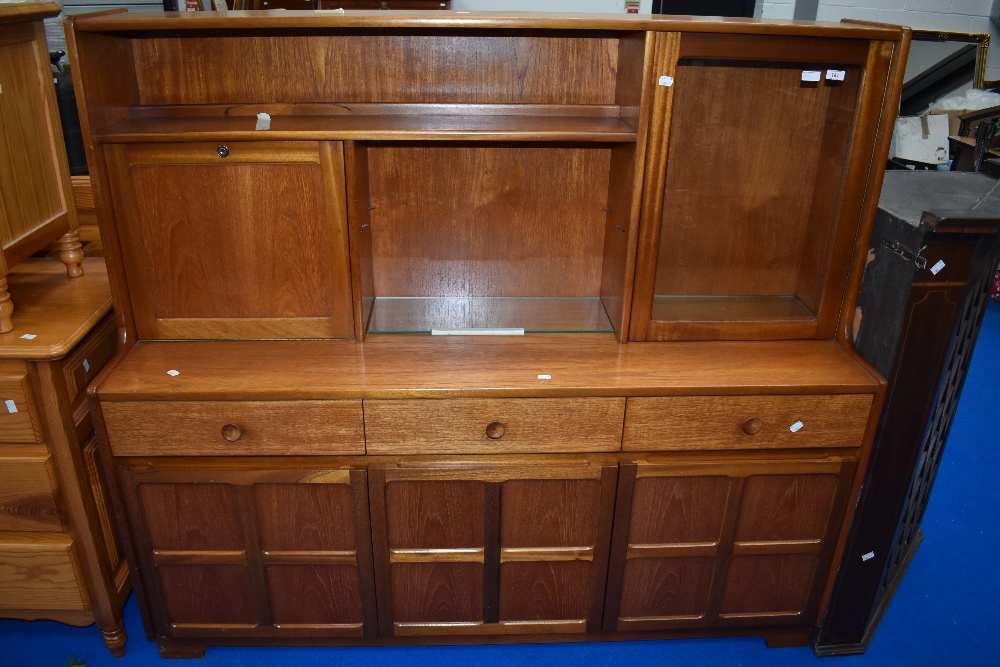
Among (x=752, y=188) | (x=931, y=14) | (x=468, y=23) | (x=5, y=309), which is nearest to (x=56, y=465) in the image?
(x=5, y=309)

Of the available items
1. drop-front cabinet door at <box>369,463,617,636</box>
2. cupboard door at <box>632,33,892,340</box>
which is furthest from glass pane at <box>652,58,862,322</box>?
drop-front cabinet door at <box>369,463,617,636</box>

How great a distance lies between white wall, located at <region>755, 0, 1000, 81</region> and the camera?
407 centimetres

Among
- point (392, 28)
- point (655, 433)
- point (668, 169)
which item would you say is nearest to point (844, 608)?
point (655, 433)

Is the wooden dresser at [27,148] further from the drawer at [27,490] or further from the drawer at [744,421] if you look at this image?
the drawer at [744,421]

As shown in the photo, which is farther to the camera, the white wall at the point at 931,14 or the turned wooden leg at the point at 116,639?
the white wall at the point at 931,14

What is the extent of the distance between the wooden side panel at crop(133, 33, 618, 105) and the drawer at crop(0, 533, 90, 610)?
106 centimetres

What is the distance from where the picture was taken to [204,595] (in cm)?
175

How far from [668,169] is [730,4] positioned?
10.1ft

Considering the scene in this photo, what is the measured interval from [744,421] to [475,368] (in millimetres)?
597

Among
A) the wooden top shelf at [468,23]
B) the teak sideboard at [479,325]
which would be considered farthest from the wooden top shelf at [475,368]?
the wooden top shelf at [468,23]

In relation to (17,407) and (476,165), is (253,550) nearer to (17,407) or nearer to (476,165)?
(17,407)

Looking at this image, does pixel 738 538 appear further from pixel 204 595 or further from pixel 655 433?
pixel 204 595

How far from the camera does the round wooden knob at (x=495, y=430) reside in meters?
1.57

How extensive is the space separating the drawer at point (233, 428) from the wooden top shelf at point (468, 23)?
0.75m
